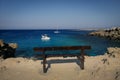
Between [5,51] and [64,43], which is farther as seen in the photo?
[64,43]

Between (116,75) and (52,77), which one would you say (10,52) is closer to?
(52,77)

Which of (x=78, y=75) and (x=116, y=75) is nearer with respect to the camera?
(x=116, y=75)

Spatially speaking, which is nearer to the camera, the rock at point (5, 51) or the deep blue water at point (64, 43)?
the rock at point (5, 51)

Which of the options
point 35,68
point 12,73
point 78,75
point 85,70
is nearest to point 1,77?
point 12,73

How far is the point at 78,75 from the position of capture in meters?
8.37

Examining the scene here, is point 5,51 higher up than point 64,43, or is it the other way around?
point 5,51

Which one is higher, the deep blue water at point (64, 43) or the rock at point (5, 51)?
the rock at point (5, 51)

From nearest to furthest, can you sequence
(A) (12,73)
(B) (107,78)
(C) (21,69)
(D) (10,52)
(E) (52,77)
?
(B) (107,78) → (E) (52,77) → (A) (12,73) → (C) (21,69) → (D) (10,52)

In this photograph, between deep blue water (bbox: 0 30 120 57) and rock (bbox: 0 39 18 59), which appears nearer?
rock (bbox: 0 39 18 59)

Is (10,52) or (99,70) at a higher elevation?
(99,70)

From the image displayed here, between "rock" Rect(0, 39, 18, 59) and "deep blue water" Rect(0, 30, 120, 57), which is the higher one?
"rock" Rect(0, 39, 18, 59)

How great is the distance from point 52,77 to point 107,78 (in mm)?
2801

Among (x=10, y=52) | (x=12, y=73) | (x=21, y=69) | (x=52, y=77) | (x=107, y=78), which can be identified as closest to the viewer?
(x=107, y=78)

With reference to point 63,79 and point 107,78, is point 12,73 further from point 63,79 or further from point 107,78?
point 107,78
